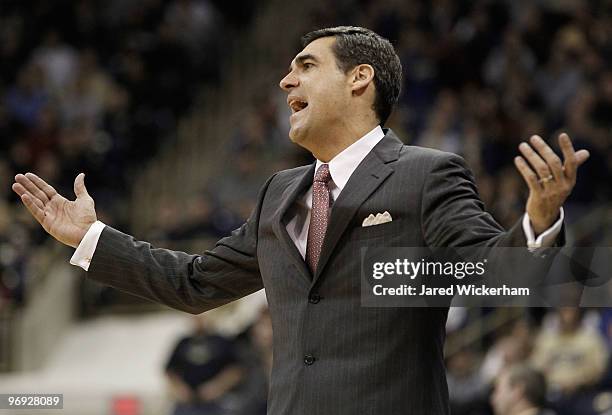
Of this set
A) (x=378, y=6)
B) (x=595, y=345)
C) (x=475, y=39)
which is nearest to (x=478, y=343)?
(x=595, y=345)

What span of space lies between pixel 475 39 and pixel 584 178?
2494 millimetres

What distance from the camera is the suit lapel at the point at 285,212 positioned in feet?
10.3

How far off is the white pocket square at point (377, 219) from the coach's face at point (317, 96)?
0.34m

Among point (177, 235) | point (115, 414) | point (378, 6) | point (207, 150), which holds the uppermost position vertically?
point (378, 6)

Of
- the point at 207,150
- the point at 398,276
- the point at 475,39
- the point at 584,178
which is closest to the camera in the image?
the point at 398,276

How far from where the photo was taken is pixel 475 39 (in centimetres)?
1083

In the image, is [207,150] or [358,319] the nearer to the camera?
[358,319]

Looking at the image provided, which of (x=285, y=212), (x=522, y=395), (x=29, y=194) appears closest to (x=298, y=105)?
(x=285, y=212)

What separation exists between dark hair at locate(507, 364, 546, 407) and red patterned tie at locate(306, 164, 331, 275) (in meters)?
2.32

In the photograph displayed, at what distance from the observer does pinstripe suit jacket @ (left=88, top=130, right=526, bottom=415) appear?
2.96m

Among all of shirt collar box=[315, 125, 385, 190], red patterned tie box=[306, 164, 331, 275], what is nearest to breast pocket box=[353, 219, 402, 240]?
red patterned tie box=[306, 164, 331, 275]

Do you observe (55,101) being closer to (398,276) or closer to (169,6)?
(169,6)

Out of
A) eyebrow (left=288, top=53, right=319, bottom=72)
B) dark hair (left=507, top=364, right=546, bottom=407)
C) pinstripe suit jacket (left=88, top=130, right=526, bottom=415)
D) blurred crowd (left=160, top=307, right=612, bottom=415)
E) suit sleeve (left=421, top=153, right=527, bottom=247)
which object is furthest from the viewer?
blurred crowd (left=160, top=307, right=612, bottom=415)

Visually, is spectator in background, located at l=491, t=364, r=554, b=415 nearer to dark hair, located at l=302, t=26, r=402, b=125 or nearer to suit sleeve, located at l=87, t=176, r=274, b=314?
suit sleeve, located at l=87, t=176, r=274, b=314
